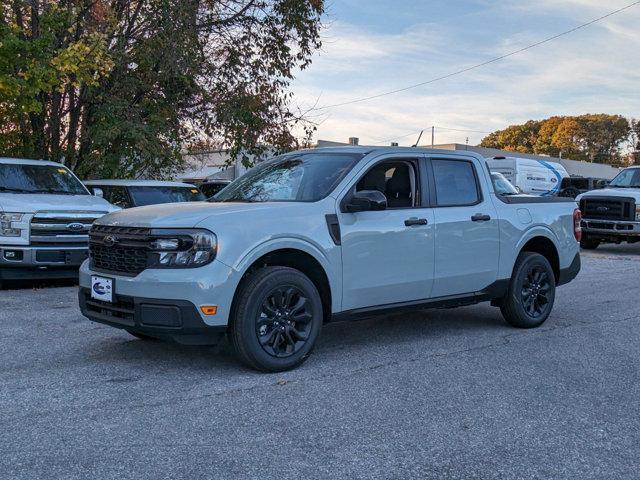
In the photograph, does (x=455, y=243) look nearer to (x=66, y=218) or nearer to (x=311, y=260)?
(x=311, y=260)

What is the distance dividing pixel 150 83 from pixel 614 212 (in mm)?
11282

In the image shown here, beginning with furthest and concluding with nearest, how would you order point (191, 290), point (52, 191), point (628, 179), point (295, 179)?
point (628, 179), point (52, 191), point (295, 179), point (191, 290)

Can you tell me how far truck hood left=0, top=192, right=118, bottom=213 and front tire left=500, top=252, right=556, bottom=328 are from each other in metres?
6.00

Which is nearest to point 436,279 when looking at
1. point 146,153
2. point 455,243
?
point 455,243

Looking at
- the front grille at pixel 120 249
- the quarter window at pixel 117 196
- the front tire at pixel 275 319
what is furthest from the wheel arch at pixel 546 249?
→ the quarter window at pixel 117 196

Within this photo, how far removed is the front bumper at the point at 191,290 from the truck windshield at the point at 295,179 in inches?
45.8

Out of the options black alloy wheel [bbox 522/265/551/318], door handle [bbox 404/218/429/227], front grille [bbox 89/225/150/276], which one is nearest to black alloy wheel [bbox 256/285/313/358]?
front grille [bbox 89/225/150/276]

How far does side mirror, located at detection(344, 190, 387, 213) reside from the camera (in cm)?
556

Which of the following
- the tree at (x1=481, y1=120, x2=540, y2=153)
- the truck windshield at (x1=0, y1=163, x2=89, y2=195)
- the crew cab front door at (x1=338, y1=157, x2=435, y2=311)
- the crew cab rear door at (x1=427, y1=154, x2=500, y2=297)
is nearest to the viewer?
the crew cab front door at (x1=338, y1=157, x2=435, y2=311)

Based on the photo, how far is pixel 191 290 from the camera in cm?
485

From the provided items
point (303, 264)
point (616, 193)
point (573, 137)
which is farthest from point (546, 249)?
point (573, 137)

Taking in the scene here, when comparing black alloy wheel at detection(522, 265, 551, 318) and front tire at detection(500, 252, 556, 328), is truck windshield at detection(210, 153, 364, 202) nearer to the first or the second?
front tire at detection(500, 252, 556, 328)

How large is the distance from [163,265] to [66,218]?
5.30 m

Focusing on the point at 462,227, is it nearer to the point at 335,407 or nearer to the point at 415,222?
the point at 415,222
